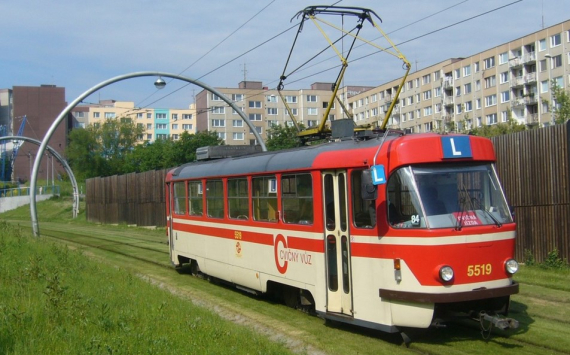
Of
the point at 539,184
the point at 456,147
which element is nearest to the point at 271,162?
Answer: the point at 456,147

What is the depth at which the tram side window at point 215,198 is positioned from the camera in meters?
13.9

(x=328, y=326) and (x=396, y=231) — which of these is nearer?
(x=396, y=231)

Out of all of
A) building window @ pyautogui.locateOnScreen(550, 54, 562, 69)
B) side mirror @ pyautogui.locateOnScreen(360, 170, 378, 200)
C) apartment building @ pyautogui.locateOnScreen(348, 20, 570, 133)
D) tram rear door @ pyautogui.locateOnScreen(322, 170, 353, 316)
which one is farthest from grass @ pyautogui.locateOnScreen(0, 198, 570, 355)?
building window @ pyautogui.locateOnScreen(550, 54, 562, 69)

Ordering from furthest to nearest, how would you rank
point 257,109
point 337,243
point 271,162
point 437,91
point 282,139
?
point 257,109 < point 437,91 < point 282,139 < point 271,162 < point 337,243

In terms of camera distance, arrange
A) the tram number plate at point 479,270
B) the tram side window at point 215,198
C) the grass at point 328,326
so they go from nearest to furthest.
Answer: the grass at point 328,326 → the tram number plate at point 479,270 → the tram side window at point 215,198

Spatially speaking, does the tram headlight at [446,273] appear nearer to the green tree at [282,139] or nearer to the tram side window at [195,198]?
the tram side window at [195,198]

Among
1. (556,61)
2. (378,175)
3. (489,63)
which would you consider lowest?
(378,175)

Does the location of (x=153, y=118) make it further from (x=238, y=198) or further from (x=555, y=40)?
(x=238, y=198)

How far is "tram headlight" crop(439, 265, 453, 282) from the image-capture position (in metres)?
8.16

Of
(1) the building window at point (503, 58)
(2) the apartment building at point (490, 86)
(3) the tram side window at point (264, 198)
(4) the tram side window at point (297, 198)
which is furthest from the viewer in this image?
(1) the building window at point (503, 58)

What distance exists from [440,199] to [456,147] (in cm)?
77

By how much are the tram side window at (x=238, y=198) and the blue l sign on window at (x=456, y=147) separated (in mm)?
4892

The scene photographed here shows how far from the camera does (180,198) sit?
1666cm

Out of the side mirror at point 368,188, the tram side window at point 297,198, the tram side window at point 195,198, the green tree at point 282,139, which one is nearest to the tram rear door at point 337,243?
the tram side window at point 297,198
